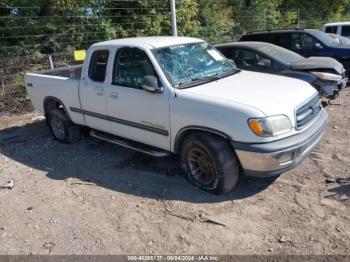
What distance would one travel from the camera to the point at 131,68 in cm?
523

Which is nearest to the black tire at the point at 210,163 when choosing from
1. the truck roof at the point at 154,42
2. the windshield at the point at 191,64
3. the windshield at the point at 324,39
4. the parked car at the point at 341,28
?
the windshield at the point at 191,64

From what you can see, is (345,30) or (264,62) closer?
(264,62)

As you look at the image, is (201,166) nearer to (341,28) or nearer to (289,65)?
(289,65)

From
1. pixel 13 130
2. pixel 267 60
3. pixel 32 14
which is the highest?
pixel 32 14

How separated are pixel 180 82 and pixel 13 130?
193 inches

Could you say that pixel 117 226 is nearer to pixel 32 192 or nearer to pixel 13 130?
pixel 32 192

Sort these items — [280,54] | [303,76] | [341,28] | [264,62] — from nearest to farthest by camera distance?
[303,76] → [264,62] → [280,54] → [341,28]

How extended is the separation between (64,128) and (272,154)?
164 inches

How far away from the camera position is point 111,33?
11.3 meters

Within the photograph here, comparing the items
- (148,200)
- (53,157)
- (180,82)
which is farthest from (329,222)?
(53,157)

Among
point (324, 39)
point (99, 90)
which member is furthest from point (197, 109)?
point (324, 39)

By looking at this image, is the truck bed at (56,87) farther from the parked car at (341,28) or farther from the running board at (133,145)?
the parked car at (341,28)

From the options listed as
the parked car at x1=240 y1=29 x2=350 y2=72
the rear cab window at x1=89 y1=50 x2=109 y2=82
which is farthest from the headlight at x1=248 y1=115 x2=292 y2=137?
the parked car at x1=240 y1=29 x2=350 y2=72

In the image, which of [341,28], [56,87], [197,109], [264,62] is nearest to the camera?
[197,109]
